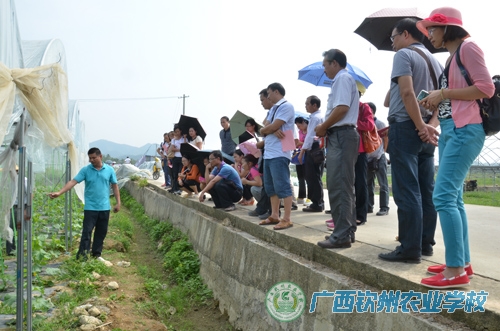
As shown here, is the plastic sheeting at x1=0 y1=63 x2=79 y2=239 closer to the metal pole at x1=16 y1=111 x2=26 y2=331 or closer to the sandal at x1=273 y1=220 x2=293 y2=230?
the metal pole at x1=16 y1=111 x2=26 y2=331

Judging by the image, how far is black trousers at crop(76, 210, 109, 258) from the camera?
A: 22.9 ft

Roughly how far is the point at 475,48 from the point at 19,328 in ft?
14.1

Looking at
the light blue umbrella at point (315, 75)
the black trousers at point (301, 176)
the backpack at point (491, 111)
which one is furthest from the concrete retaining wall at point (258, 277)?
the light blue umbrella at point (315, 75)

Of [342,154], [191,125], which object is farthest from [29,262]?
[191,125]

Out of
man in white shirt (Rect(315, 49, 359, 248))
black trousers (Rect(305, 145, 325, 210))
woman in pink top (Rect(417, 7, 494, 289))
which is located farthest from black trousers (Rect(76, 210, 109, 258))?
woman in pink top (Rect(417, 7, 494, 289))

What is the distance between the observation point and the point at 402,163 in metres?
3.38

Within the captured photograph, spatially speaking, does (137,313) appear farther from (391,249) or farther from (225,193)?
(391,249)

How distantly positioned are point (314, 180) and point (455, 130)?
3.80 m

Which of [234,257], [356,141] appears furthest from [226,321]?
[356,141]

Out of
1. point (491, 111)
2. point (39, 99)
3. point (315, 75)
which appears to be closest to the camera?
point (491, 111)

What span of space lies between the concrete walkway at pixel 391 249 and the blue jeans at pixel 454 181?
0.94 ft

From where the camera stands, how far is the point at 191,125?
10359 millimetres

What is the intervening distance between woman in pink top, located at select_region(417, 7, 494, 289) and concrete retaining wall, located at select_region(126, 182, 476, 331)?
41cm

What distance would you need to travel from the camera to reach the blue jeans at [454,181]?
2.73 metres
